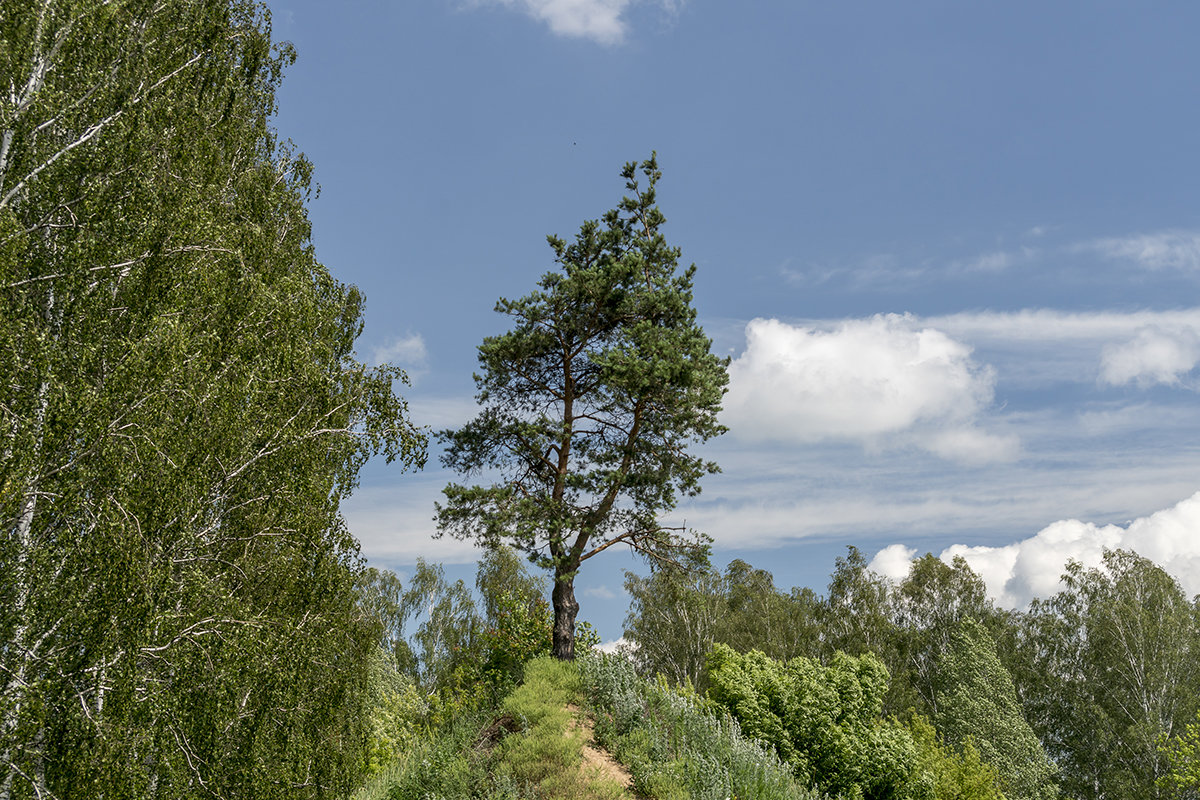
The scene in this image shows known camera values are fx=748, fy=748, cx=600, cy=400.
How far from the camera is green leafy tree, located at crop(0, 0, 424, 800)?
20.8 ft

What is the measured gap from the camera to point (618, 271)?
1764 cm

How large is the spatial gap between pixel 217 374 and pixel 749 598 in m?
39.5

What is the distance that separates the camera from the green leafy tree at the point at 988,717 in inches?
1201

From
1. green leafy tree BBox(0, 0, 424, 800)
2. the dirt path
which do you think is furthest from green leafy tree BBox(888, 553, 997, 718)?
green leafy tree BBox(0, 0, 424, 800)

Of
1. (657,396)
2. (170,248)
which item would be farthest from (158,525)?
(657,396)

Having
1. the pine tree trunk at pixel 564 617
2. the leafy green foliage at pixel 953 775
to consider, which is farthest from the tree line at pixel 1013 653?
the pine tree trunk at pixel 564 617

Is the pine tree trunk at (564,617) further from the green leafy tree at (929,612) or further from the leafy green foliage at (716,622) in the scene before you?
the green leafy tree at (929,612)

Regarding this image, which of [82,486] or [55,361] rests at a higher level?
[55,361]

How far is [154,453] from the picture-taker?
7.11 m

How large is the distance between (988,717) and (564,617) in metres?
23.6

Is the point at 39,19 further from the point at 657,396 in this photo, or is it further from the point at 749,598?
the point at 749,598

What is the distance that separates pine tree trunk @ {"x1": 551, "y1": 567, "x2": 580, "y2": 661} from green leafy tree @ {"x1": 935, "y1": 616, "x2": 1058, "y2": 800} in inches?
845

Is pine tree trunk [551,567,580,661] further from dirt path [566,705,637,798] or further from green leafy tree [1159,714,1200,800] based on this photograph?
green leafy tree [1159,714,1200,800]

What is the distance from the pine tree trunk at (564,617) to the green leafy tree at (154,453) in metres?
6.67
